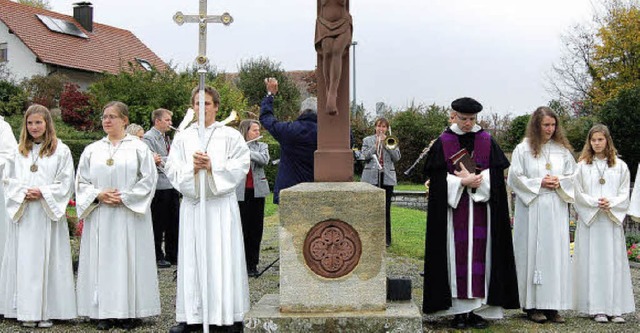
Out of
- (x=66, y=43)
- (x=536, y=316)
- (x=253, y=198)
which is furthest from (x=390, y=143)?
(x=66, y=43)

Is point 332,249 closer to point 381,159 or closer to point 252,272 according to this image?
point 252,272

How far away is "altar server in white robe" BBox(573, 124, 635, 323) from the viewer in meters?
7.44

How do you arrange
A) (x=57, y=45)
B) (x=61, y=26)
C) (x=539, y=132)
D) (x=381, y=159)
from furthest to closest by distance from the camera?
(x=61, y=26)
(x=57, y=45)
(x=381, y=159)
(x=539, y=132)

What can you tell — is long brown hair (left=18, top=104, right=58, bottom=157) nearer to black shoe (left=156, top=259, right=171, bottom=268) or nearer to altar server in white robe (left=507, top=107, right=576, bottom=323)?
black shoe (left=156, top=259, right=171, bottom=268)

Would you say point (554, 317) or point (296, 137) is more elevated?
point (296, 137)

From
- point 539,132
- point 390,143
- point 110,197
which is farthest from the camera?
point 390,143

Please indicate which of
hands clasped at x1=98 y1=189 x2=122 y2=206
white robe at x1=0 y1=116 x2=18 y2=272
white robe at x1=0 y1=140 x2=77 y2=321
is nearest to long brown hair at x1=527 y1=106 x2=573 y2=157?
hands clasped at x1=98 y1=189 x2=122 y2=206

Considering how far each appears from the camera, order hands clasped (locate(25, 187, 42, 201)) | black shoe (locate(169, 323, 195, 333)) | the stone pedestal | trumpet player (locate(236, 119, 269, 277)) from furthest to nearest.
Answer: trumpet player (locate(236, 119, 269, 277)) → hands clasped (locate(25, 187, 42, 201)) → black shoe (locate(169, 323, 195, 333)) → the stone pedestal

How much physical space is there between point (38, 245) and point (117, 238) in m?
0.85

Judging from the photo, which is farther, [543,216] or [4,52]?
[4,52]

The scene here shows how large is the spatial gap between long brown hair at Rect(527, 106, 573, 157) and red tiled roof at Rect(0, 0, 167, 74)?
95.4 ft

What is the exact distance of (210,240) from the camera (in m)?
6.42

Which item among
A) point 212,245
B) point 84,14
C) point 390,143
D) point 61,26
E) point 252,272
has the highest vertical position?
point 84,14

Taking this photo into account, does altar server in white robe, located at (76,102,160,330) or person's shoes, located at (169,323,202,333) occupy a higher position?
altar server in white robe, located at (76,102,160,330)
